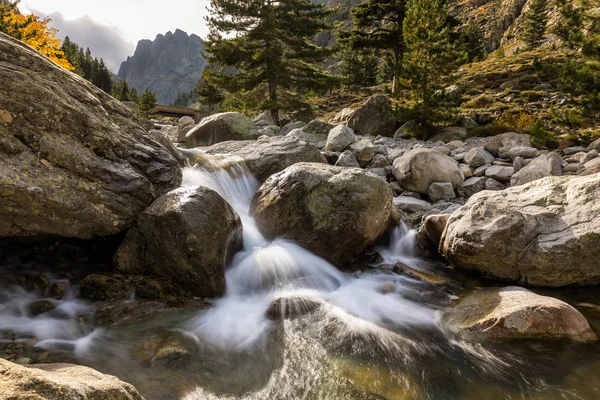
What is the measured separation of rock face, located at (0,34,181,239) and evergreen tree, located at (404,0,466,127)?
11689 millimetres

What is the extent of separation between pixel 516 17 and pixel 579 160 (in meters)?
82.4

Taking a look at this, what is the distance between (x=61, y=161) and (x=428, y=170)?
906 cm

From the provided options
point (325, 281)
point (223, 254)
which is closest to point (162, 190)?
point (223, 254)

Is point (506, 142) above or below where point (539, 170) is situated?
above

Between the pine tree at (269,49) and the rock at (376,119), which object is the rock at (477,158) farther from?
the pine tree at (269,49)

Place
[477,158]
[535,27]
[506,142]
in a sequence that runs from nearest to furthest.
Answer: [477,158], [506,142], [535,27]

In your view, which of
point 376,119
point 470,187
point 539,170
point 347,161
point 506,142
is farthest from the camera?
point 376,119

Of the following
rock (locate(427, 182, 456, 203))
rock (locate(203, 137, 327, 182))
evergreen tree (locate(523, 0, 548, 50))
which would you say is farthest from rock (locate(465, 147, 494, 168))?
evergreen tree (locate(523, 0, 548, 50))

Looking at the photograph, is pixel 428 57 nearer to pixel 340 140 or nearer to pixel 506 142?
pixel 506 142

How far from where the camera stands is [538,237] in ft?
18.9

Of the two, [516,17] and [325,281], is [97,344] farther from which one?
[516,17]

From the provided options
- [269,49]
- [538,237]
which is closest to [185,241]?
[538,237]

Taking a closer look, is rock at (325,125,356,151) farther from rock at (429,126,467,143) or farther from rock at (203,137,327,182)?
rock at (429,126,467,143)

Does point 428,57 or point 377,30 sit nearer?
point 428,57
